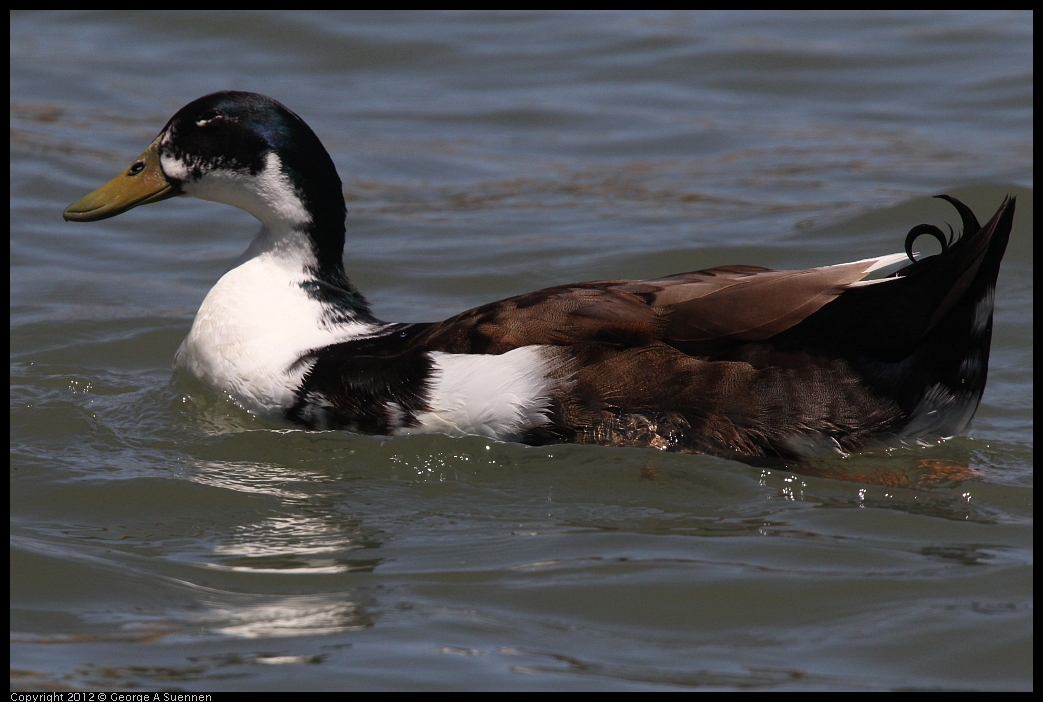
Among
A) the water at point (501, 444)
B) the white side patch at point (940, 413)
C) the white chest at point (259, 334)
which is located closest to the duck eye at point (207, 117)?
the white chest at point (259, 334)

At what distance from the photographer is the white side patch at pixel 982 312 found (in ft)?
17.5

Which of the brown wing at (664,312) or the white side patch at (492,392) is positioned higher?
the brown wing at (664,312)

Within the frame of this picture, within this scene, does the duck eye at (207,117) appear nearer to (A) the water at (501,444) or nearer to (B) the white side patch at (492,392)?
(A) the water at (501,444)

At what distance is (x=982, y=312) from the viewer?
536 centimetres

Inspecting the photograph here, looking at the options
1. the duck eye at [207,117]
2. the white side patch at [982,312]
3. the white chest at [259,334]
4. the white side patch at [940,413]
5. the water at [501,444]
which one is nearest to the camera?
the water at [501,444]

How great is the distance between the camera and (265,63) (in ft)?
43.0

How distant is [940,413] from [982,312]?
1.46ft

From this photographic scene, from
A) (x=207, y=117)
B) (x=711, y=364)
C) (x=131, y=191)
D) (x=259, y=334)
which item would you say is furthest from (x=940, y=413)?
(x=131, y=191)

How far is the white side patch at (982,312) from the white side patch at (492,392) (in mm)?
1690

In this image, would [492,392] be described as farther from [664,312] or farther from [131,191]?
[131,191]

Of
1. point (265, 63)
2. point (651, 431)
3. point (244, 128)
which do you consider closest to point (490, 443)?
point (651, 431)

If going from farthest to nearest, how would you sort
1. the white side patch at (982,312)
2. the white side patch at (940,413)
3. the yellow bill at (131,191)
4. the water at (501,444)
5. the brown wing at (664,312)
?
the yellow bill at (131,191) → the white side patch at (940,413) → the white side patch at (982,312) → the brown wing at (664,312) → the water at (501,444)
